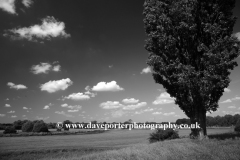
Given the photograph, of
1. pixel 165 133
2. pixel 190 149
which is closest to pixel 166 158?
pixel 190 149

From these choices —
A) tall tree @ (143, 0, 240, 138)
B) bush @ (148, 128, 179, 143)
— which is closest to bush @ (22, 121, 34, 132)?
bush @ (148, 128, 179, 143)

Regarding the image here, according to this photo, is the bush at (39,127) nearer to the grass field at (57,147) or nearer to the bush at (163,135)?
the grass field at (57,147)

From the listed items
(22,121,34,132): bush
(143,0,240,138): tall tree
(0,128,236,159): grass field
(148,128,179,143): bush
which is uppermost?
(143,0,240,138): tall tree

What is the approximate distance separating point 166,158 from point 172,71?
427 inches

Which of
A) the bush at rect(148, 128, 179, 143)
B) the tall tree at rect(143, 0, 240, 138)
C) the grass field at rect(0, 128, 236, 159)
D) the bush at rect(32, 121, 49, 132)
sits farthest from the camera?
the bush at rect(32, 121, 49, 132)

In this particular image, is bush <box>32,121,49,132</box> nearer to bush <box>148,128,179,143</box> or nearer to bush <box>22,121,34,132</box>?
bush <box>22,121,34,132</box>

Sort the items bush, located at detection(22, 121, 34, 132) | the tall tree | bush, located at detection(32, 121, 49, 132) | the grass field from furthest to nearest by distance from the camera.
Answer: bush, located at detection(22, 121, 34, 132) → bush, located at detection(32, 121, 49, 132) → the grass field → the tall tree

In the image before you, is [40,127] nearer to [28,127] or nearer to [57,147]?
[28,127]

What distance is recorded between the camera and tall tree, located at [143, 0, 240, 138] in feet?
53.0

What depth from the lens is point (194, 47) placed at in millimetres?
18438

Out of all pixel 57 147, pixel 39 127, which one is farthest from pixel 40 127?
pixel 57 147

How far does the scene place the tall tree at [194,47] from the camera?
Answer: 16.2 metres

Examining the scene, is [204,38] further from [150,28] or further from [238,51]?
[150,28]

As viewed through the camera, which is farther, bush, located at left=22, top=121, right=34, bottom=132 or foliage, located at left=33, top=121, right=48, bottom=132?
bush, located at left=22, top=121, right=34, bottom=132
